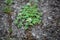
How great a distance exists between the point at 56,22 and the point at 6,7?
83.3 inches

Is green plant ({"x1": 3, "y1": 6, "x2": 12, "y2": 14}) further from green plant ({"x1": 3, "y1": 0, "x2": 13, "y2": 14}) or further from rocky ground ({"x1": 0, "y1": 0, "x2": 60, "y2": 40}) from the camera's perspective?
rocky ground ({"x1": 0, "y1": 0, "x2": 60, "y2": 40})

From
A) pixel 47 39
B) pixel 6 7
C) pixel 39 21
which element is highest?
pixel 6 7

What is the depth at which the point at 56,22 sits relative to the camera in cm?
608

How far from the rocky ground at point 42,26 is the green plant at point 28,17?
16cm

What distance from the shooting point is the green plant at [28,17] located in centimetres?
603

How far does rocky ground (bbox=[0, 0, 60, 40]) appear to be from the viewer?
5716 mm

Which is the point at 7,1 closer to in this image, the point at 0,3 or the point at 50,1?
the point at 0,3

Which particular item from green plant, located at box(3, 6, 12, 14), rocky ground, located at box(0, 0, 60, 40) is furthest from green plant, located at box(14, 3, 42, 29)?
green plant, located at box(3, 6, 12, 14)

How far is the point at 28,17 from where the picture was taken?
619 centimetres

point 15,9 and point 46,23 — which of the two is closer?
point 46,23

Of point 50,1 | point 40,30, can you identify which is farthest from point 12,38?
point 50,1

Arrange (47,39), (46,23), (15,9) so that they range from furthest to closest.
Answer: (15,9), (46,23), (47,39)

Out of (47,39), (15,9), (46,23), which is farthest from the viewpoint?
(15,9)

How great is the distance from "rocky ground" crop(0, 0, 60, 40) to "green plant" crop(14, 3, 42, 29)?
16 centimetres
